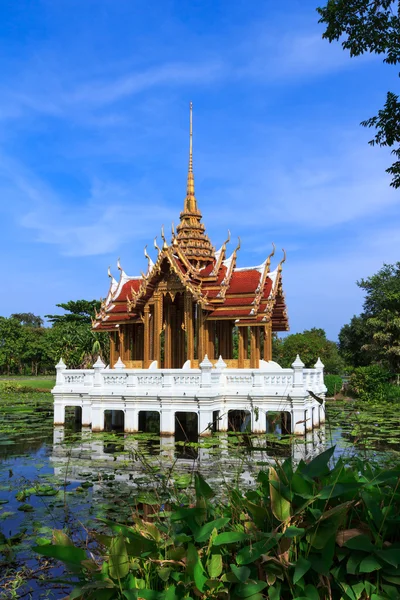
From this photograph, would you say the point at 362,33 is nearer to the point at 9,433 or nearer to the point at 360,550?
the point at 360,550

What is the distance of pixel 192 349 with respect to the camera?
18.4 m

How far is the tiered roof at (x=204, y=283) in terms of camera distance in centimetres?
1836

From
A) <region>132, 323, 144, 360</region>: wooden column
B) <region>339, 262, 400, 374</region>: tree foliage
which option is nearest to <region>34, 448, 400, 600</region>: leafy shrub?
<region>132, 323, 144, 360</region>: wooden column

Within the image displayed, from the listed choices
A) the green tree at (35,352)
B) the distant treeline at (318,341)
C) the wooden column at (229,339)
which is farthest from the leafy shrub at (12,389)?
the green tree at (35,352)

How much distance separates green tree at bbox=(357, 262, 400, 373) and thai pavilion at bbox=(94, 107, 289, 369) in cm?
1247

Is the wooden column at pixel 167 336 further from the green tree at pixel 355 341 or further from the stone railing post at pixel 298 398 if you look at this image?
the green tree at pixel 355 341

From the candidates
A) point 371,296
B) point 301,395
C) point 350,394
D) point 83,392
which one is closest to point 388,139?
point 301,395

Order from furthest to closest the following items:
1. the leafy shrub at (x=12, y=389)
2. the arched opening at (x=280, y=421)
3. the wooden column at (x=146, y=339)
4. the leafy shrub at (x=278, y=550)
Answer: the leafy shrub at (x=12, y=389)
the wooden column at (x=146, y=339)
the arched opening at (x=280, y=421)
the leafy shrub at (x=278, y=550)

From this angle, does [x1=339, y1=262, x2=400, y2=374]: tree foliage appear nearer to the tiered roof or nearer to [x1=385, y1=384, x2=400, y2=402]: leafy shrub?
[x1=385, y1=384, x2=400, y2=402]: leafy shrub

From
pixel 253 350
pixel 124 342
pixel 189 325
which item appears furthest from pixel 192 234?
pixel 253 350

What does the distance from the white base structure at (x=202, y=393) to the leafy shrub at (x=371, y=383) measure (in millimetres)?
11310

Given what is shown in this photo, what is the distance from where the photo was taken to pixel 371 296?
37938mm

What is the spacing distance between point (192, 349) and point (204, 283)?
8.14ft

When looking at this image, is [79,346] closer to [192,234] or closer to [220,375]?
[192,234]
